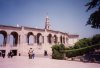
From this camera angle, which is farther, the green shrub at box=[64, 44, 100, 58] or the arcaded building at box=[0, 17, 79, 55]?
the arcaded building at box=[0, 17, 79, 55]

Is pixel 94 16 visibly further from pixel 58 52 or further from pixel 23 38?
pixel 23 38

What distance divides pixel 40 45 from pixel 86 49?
22113mm

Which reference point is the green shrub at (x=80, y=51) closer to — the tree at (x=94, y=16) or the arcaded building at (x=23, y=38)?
the tree at (x=94, y=16)

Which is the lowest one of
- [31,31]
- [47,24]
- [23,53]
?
[23,53]

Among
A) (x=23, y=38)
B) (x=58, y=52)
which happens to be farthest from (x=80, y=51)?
(x=23, y=38)

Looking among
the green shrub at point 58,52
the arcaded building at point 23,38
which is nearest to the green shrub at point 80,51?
the green shrub at point 58,52

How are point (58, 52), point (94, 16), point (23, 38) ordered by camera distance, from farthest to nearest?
point (23, 38), point (58, 52), point (94, 16)

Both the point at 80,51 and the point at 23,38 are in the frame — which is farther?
the point at 23,38

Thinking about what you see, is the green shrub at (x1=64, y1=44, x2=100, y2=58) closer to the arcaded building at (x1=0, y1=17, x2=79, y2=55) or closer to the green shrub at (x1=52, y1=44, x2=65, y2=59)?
the green shrub at (x1=52, y1=44, x2=65, y2=59)

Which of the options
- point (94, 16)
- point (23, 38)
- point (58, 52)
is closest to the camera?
point (94, 16)

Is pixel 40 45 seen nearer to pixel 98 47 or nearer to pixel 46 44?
pixel 46 44

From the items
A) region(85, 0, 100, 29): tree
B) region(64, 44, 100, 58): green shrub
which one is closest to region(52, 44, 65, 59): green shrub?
region(64, 44, 100, 58): green shrub

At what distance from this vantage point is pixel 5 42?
4497cm

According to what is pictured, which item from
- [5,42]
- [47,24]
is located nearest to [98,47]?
[5,42]
